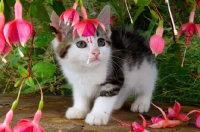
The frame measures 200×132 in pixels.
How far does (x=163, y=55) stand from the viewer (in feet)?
7.23

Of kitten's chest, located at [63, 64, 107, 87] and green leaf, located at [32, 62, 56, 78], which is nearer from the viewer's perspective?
green leaf, located at [32, 62, 56, 78]

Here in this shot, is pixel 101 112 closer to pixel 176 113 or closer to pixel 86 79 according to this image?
pixel 86 79

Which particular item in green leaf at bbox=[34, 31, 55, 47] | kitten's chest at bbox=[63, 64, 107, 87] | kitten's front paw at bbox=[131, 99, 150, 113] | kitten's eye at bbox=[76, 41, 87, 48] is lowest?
kitten's front paw at bbox=[131, 99, 150, 113]

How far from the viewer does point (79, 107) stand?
1.52 m

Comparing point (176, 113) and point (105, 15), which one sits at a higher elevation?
point (105, 15)

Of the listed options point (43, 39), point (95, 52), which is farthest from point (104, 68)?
point (43, 39)

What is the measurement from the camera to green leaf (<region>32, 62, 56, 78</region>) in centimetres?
88

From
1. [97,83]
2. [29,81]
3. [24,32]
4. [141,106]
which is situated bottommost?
[141,106]

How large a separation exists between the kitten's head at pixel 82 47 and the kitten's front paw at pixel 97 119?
180 mm

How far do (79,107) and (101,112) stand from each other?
0.49ft

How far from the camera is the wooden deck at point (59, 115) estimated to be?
4.15 feet

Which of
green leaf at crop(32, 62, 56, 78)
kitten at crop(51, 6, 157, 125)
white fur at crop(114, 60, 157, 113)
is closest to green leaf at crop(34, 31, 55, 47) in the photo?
green leaf at crop(32, 62, 56, 78)

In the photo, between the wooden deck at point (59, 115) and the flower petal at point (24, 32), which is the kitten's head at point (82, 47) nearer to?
the wooden deck at point (59, 115)

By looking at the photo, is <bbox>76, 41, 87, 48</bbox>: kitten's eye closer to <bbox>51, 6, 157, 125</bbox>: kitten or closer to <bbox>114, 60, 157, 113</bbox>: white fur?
<bbox>51, 6, 157, 125</bbox>: kitten
